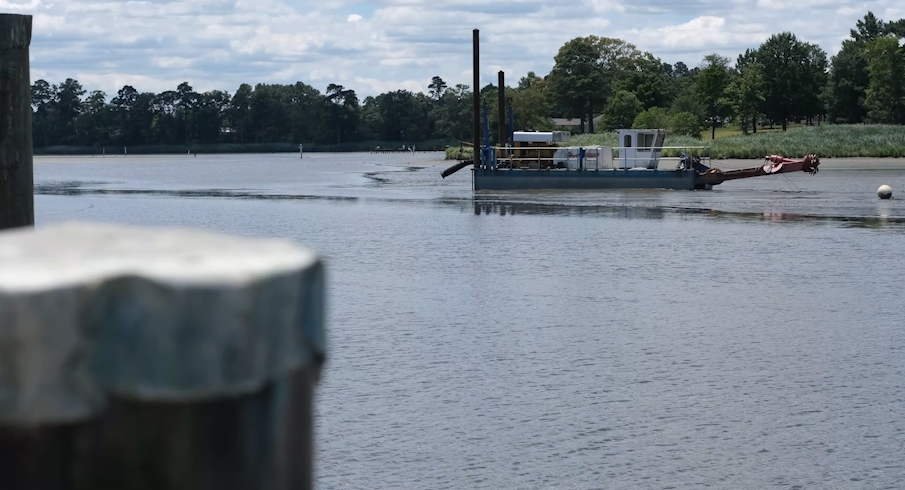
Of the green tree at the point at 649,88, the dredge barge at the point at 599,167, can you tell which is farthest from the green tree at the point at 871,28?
the dredge barge at the point at 599,167

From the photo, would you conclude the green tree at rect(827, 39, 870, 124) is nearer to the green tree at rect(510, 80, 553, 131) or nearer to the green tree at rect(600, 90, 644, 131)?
the green tree at rect(600, 90, 644, 131)

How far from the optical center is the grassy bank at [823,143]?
72.8 metres

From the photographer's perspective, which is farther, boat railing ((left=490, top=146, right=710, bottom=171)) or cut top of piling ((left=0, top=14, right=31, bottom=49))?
boat railing ((left=490, top=146, right=710, bottom=171))

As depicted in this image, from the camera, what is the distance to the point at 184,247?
1.20 m

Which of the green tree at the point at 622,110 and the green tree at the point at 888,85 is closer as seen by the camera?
the green tree at the point at 888,85

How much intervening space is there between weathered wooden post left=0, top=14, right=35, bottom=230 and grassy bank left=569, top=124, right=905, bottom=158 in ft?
214

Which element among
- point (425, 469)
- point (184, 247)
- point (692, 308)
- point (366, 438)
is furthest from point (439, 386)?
point (184, 247)

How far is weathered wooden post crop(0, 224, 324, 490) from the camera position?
1081 mm

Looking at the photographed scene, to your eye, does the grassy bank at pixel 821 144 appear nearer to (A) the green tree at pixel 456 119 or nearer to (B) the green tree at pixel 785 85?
(B) the green tree at pixel 785 85

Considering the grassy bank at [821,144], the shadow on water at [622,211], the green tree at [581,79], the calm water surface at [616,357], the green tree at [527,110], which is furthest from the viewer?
the green tree at [581,79]

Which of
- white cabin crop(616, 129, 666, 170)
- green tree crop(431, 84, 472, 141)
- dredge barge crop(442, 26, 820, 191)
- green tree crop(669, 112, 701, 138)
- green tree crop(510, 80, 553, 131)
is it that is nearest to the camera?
dredge barge crop(442, 26, 820, 191)

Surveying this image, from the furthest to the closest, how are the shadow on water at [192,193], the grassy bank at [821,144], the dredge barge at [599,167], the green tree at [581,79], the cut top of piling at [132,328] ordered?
the green tree at [581,79], the grassy bank at [821,144], the shadow on water at [192,193], the dredge barge at [599,167], the cut top of piling at [132,328]

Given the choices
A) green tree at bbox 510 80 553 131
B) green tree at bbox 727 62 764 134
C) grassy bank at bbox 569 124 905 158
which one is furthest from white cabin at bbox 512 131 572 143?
green tree at bbox 510 80 553 131

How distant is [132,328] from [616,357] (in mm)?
11525
